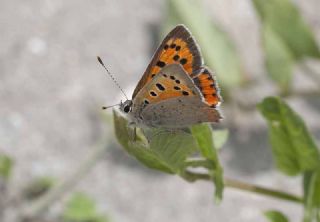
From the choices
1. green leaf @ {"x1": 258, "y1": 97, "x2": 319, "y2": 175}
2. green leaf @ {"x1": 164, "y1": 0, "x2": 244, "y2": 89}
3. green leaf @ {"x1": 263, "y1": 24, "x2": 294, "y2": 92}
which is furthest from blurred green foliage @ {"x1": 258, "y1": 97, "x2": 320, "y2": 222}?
green leaf @ {"x1": 164, "y1": 0, "x2": 244, "y2": 89}

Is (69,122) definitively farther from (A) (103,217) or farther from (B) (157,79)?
(B) (157,79)

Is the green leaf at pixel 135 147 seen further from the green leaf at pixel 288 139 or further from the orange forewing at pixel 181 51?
the green leaf at pixel 288 139

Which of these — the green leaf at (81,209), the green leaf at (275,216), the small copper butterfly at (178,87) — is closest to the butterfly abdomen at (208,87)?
the small copper butterfly at (178,87)

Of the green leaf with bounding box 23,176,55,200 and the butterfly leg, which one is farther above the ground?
the butterfly leg

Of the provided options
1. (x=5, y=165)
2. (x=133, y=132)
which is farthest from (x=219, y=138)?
(x=5, y=165)

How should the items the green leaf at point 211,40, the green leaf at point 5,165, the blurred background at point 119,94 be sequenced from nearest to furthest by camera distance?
the green leaf at point 5,165 → the blurred background at point 119,94 → the green leaf at point 211,40

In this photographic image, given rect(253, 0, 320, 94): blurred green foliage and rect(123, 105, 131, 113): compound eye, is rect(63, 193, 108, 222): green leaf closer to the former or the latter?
rect(253, 0, 320, 94): blurred green foliage
